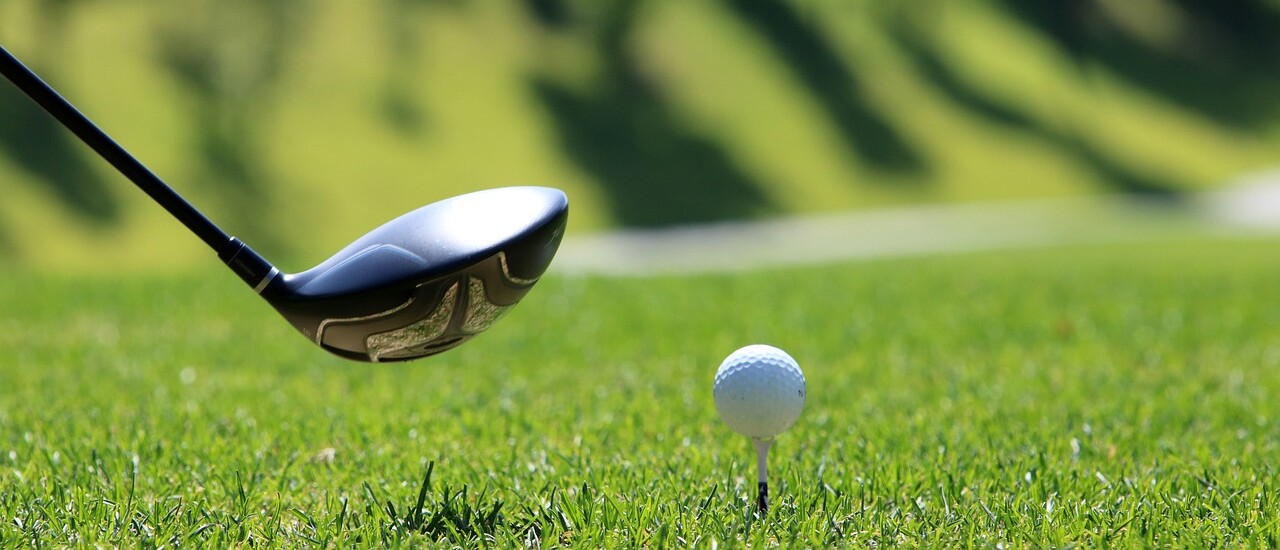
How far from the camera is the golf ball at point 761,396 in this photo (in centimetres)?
335

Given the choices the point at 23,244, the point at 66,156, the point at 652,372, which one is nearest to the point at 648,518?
the point at 652,372

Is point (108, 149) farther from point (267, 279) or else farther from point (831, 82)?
point (831, 82)

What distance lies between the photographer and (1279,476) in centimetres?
383

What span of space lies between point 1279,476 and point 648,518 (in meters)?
2.13

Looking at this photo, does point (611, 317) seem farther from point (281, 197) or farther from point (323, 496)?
point (281, 197)

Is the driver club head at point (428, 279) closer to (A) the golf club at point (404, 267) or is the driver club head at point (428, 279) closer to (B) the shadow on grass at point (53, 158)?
(A) the golf club at point (404, 267)

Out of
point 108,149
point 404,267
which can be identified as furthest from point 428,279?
point 108,149

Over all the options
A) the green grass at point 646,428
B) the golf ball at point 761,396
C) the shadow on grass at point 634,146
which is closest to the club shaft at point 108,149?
the green grass at point 646,428

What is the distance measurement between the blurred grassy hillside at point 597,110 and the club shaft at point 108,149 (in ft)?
69.5

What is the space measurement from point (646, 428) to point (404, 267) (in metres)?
1.91

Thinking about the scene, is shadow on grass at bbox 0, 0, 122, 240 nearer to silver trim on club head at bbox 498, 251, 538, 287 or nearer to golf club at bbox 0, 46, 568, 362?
golf club at bbox 0, 46, 568, 362

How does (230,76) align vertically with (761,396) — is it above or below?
above

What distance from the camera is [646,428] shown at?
15.7 ft

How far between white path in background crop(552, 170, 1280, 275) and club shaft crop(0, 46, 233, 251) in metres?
21.7
